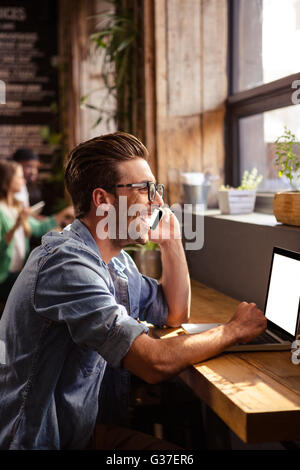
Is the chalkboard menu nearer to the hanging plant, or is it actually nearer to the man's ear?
the hanging plant

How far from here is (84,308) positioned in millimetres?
1357

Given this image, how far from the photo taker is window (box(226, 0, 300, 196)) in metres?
2.63

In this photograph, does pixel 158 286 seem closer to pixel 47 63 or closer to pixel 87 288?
pixel 87 288

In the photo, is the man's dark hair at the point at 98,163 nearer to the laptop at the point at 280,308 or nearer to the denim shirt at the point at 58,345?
the denim shirt at the point at 58,345

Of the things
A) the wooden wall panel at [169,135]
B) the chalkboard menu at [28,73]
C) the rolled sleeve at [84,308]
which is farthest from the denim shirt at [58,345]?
the chalkboard menu at [28,73]

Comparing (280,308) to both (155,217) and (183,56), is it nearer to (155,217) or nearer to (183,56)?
(155,217)

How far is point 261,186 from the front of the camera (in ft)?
9.91

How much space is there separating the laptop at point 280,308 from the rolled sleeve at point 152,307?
11 cm

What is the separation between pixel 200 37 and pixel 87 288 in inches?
89.8

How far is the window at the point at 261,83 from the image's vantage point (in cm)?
263

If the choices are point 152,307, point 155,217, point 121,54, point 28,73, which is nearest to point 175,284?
point 152,307

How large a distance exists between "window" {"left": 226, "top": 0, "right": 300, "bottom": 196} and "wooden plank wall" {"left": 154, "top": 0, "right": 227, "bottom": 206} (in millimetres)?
75

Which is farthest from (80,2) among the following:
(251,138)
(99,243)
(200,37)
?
(99,243)

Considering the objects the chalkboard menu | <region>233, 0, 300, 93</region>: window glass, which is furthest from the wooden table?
the chalkboard menu
